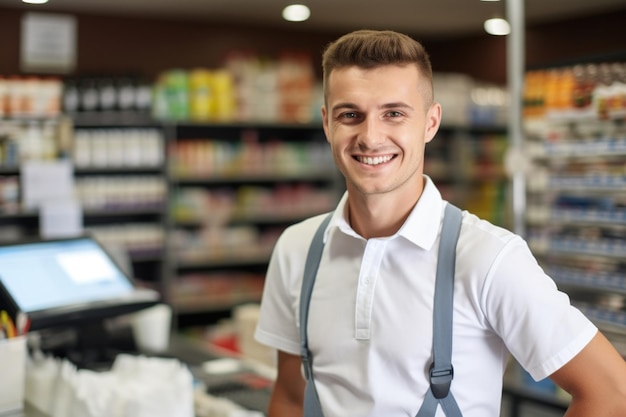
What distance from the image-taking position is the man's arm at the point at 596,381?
1.33 m

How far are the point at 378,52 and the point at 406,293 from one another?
1.50ft

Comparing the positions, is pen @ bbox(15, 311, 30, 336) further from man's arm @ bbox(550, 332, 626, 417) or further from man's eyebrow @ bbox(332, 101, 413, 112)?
man's arm @ bbox(550, 332, 626, 417)

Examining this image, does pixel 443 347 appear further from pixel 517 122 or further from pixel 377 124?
pixel 517 122

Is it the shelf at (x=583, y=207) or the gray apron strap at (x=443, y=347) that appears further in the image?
the shelf at (x=583, y=207)

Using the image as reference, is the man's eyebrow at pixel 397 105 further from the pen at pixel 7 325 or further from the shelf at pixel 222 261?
the shelf at pixel 222 261

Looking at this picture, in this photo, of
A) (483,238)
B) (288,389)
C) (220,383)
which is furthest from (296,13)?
(483,238)

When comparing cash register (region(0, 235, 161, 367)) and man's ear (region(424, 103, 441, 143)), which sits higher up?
man's ear (region(424, 103, 441, 143))

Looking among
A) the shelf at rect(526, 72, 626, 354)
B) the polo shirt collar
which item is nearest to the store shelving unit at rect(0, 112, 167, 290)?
the shelf at rect(526, 72, 626, 354)

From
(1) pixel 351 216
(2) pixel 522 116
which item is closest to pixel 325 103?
(1) pixel 351 216

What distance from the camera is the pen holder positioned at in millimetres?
2127

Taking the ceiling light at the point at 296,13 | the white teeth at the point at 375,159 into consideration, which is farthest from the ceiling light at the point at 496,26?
the white teeth at the point at 375,159

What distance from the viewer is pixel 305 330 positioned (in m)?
1.60

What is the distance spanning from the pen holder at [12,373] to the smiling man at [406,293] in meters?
0.96

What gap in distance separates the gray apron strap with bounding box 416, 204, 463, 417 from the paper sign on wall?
6.37m
